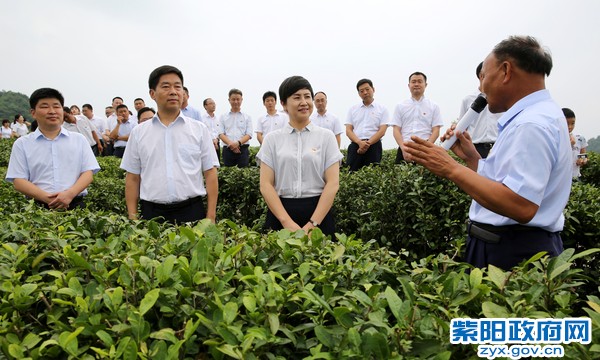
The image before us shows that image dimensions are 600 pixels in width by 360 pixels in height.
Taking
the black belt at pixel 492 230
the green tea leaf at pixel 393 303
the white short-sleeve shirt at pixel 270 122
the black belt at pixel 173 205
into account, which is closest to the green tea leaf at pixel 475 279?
the green tea leaf at pixel 393 303

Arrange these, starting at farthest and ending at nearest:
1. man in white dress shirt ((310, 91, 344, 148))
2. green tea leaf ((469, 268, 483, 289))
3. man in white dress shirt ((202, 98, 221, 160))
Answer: man in white dress shirt ((202, 98, 221, 160)) → man in white dress shirt ((310, 91, 344, 148)) → green tea leaf ((469, 268, 483, 289))

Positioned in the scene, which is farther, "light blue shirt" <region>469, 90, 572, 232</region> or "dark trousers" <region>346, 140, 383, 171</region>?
"dark trousers" <region>346, 140, 383, 171</region>

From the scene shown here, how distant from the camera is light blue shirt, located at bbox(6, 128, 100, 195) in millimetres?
4512

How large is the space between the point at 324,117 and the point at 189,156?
6046 mm

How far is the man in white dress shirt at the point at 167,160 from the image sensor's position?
397cm

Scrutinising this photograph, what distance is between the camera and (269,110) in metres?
10.3

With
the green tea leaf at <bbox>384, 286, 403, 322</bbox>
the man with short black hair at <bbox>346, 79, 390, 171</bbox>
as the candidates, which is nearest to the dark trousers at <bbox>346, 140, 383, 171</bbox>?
the man with short black hair at <bbox>346, 79, 390, 171</bbox>

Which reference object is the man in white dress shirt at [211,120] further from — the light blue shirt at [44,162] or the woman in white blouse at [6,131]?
the woman in white blouse at [6,131]

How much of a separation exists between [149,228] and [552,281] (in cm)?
192

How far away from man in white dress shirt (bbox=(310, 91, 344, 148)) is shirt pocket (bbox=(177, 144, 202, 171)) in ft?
18.9

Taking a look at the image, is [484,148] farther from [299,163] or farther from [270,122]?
[270,122]

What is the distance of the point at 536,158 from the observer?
2.21m

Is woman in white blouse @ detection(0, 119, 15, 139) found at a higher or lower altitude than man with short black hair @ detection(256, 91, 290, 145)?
lower

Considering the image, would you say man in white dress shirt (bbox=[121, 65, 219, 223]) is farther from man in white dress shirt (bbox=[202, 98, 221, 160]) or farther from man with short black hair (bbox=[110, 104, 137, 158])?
man with short black hair (bbox=[110, 104, 137, 158])
